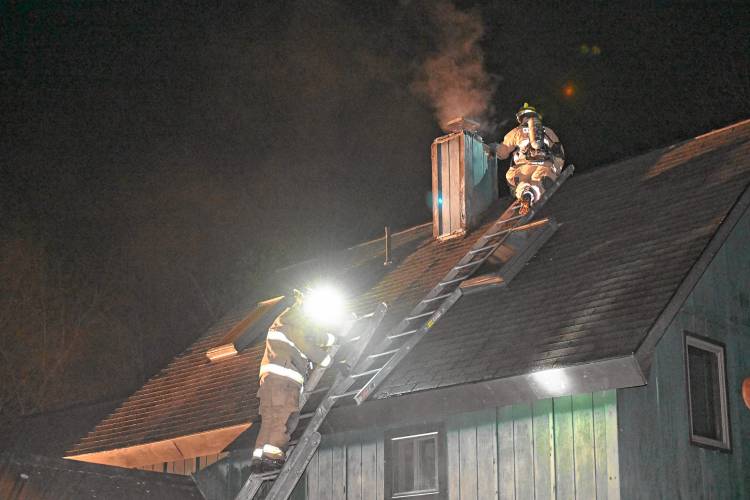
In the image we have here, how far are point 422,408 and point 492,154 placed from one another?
715 cm

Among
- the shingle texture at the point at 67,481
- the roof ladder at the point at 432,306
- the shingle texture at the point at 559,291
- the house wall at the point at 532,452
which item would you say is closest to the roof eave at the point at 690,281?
the shingle texture at the point at 559,291

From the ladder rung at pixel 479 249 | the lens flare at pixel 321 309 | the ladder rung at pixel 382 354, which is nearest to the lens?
the ladder rung at pixel 382 354

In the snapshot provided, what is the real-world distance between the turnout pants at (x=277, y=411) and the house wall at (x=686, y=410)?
3.99 meters

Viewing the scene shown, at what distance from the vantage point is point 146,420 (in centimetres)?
1571

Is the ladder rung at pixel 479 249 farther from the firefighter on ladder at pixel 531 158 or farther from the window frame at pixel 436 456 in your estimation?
the window frame at pixel 436 456

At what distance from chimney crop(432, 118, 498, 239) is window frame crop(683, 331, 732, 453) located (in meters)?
5.71

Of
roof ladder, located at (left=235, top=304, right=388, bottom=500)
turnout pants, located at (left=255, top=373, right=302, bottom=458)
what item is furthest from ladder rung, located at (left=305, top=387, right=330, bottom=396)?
turnout pants, located at (left=255, top=373, right=302, bottom=458)

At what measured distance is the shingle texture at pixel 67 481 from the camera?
40.3ft

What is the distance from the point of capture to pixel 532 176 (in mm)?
15453

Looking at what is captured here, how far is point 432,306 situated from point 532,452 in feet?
10.5

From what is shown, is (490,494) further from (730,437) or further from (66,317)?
(66,317)

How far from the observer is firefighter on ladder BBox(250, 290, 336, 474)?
11750 millimetres

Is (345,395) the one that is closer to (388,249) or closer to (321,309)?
(321,309)

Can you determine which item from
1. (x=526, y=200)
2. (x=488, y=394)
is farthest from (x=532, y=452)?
(x=526, y=200)
